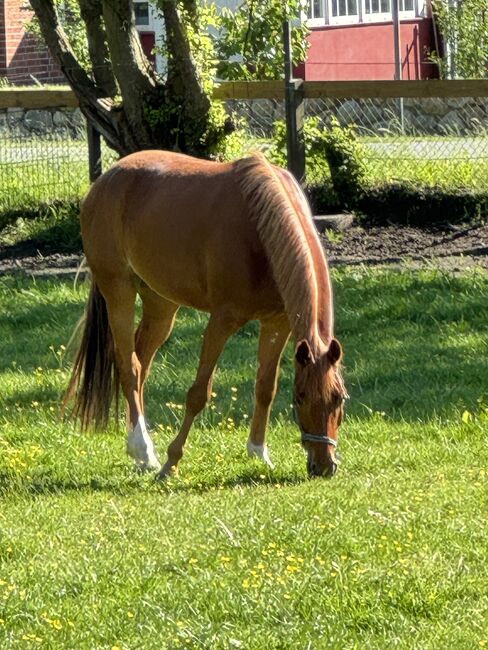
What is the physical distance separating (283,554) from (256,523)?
441mm

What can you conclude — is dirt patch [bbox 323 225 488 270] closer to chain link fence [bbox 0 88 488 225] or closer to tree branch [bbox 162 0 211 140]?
chain link fence [bbox 0 88 488 225]

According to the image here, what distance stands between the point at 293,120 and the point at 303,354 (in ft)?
24.9

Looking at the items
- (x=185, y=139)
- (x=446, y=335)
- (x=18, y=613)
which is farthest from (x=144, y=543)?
(x=185, y=139)

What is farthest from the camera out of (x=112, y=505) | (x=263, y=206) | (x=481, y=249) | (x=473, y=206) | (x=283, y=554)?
(x=473, y=206)

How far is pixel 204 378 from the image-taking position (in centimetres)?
674

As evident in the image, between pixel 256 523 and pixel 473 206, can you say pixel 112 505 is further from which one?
pixel 473 206

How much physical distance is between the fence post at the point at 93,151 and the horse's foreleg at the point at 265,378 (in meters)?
7.01

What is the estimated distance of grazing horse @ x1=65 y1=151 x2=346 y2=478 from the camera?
20.1 ft

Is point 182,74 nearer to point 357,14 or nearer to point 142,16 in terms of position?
point 357,14

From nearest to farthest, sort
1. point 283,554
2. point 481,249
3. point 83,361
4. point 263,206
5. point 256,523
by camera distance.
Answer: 1. point 283,554
2. point 256,523
3. point 263,206
4. point 83,361
5. point 481,249

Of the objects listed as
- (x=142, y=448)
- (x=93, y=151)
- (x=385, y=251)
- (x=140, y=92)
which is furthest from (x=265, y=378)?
(x=93, y=151)

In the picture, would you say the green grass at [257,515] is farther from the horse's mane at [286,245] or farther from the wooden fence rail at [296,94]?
the wooden fence rail at [296,94]

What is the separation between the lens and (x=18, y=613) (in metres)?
4.53

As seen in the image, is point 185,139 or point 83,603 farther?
point 185,139
